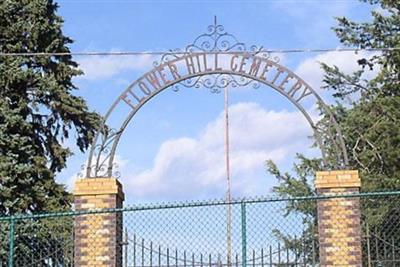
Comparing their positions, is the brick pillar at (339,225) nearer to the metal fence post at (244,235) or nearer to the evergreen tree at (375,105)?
the metal fence post at (244,235)

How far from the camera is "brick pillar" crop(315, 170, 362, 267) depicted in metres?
9.82

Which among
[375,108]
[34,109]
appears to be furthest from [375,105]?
[34,109]

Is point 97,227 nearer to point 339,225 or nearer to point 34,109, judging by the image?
point 339,225

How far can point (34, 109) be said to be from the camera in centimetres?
1959

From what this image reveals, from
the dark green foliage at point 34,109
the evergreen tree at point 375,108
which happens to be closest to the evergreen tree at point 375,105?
the evergreen tree at point 375,108

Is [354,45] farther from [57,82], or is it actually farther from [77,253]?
[77,253]

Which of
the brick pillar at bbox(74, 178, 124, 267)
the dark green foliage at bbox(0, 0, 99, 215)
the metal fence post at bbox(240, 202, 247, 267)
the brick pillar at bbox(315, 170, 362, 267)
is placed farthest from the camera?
the dark green foliage at bbox(0, 0, 99, 215)

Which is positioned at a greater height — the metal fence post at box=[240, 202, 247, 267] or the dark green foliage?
the dark green foliage

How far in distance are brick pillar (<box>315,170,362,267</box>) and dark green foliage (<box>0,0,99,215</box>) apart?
9376mm

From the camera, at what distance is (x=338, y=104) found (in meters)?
25.5

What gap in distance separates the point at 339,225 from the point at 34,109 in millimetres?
11309

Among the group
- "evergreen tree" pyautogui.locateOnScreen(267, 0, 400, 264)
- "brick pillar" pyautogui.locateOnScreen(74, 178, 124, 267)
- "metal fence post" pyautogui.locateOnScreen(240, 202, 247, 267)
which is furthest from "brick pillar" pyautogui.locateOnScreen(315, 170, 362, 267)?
"evergreen tree" pyautogui.locateOnScreen(267, 0, 400, 264)

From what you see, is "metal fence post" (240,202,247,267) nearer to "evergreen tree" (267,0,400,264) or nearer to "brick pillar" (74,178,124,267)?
"brick pillar" (74,178,124,267)

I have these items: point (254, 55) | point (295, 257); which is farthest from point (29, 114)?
point (295, 257)
